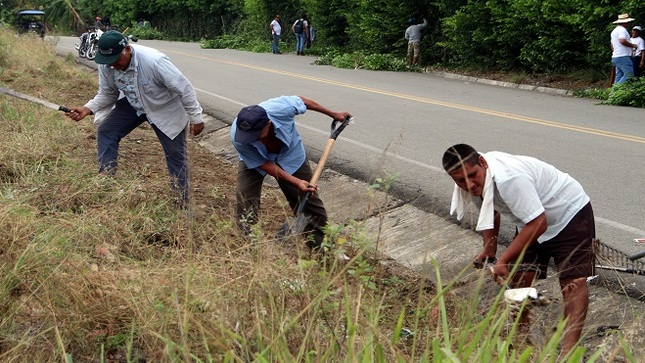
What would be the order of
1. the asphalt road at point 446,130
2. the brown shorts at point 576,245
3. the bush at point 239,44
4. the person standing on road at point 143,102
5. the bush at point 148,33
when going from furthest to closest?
1. the bush at point 148,33
2. the bush at point 239,44
3. the asphalt road at point 446,130
4. the person standing on road at point 143,102
5. the brown shorts at point 576,245

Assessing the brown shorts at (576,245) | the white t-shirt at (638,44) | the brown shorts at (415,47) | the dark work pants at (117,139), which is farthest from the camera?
the brown shorts at (415,47)

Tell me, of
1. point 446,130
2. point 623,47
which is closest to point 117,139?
point 446,130

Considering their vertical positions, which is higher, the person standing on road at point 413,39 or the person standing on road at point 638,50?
the person standing on road at point 638,50

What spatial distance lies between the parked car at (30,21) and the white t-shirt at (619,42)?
77.3 feet

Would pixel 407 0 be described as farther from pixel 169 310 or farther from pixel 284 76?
pixel 169 310

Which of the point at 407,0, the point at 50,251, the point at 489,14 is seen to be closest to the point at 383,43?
the point at 407,0

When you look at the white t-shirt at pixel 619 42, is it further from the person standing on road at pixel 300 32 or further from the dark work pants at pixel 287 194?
the person standing on road at pixel 300 32

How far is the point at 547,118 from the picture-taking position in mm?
12148

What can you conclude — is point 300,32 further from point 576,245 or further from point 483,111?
point 576,245

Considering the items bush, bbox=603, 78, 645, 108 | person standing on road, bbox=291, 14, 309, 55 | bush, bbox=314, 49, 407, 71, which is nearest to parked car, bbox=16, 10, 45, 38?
person standing on road, bbox=291, 14, 309, 55

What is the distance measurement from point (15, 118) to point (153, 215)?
3.79 metres

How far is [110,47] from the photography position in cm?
639

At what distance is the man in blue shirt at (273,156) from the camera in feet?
17.7

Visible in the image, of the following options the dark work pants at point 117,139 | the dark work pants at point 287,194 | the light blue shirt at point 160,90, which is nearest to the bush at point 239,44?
the dark work pants at point 117,139
